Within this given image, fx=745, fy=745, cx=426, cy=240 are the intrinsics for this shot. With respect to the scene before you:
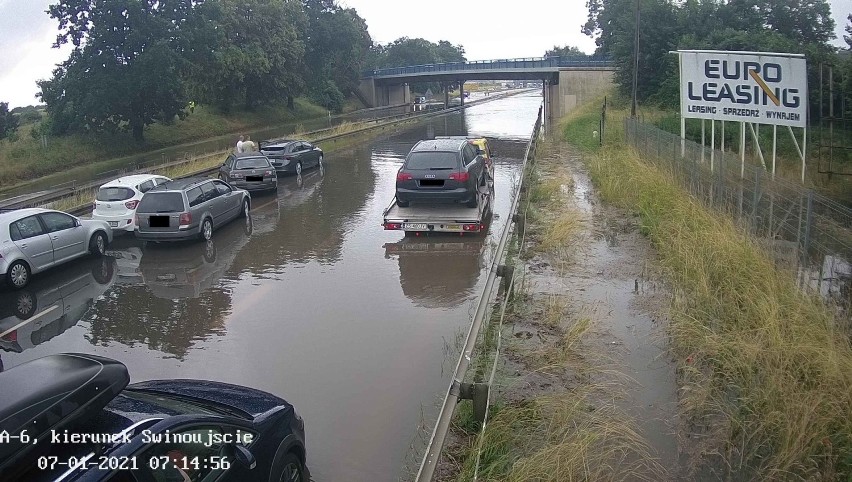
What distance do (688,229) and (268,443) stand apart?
9.55 metres

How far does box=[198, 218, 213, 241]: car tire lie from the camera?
53.1ft

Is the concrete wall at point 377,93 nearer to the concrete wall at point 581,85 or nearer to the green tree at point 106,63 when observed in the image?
the concrete wall at point 581,85

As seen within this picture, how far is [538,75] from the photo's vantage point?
69188mm

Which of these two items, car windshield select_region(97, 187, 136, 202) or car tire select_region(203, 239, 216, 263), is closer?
car tire select_region(203, 239, 216, 263)

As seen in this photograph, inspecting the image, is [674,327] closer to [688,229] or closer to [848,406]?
[848,406]

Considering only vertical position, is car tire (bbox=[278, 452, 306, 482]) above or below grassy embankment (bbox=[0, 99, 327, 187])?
below

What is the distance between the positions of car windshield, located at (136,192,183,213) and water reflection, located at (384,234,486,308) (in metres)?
4.53

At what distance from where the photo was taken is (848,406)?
5941 mm

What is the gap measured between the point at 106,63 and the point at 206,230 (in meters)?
32.3

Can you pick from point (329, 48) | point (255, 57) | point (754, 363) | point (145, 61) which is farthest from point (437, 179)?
point (329, 48)

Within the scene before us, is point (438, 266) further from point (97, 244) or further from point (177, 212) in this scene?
point (97, 244)

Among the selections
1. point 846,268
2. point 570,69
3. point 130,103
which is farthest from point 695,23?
point 846,268

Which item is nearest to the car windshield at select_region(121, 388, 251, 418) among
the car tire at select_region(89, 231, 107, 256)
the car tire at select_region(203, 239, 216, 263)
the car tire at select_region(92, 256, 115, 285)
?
the car tire at select_region(92, 256, 115, 285)

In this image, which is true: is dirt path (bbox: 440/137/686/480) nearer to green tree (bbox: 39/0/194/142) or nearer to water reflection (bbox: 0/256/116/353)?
water reflection (bbox: 0/256/116/353)
